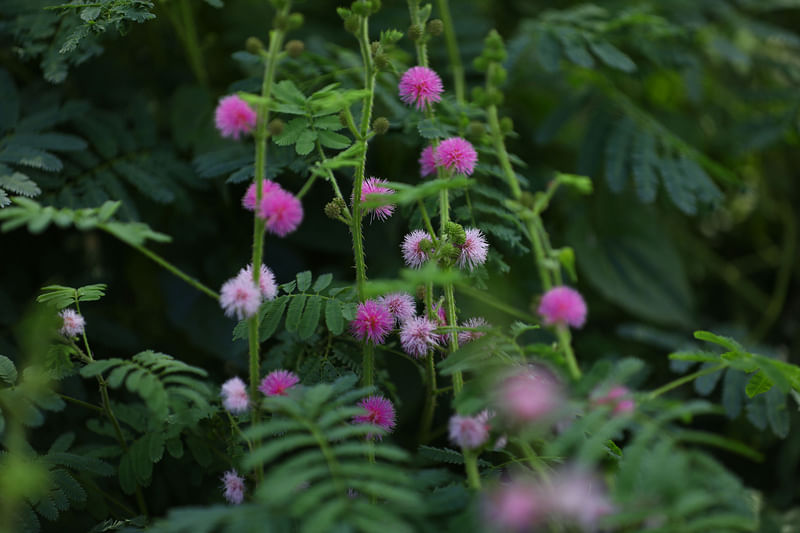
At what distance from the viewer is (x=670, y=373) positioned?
5.99 ft

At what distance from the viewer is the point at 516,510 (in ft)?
1.96

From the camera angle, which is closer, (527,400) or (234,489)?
(527,400)

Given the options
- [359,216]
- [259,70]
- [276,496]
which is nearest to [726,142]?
[259,70]

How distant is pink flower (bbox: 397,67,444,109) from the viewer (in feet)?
3.06

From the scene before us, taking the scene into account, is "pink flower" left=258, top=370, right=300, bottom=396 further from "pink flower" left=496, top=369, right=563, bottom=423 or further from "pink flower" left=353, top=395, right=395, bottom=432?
"pink flower" left=496, top=369, right=563, bottom=423

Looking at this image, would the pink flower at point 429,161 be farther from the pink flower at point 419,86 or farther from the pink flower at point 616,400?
the pink flower at point 616,400

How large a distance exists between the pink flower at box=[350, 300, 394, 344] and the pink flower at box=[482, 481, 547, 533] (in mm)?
286

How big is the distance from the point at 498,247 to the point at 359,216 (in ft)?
2.29

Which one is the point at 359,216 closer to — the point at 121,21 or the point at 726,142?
the point at 121,21

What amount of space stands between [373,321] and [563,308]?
0.27 m

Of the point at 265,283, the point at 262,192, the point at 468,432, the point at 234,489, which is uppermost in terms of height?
the point at 262,192

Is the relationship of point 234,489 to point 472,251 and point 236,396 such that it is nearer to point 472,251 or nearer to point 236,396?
point 236,396

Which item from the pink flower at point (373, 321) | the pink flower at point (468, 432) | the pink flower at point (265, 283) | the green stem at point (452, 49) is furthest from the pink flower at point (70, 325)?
the green stem at point (452, 49)

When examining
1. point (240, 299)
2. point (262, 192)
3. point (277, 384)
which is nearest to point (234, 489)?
point (277, 384)
